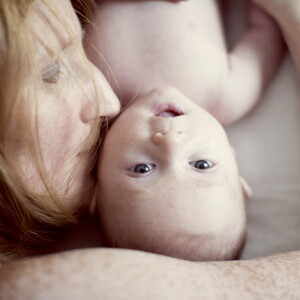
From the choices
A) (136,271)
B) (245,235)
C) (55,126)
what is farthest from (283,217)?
(55,126)

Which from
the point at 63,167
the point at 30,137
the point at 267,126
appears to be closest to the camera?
the point at 30,137

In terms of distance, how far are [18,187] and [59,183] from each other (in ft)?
0.41

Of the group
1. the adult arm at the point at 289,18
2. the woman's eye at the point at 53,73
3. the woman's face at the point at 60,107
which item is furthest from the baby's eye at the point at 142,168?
the adult arm at the point at 289,18

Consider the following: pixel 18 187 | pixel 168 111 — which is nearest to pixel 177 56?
pixel 168 111

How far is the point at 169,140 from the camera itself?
107cm

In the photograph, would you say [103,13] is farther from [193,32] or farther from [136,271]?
[136,271]

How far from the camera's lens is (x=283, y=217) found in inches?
50.9

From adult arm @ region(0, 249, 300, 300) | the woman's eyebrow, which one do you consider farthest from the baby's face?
the woman's eyebrow

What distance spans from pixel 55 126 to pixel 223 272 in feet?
1.47

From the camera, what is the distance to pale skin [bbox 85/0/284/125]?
1.30m

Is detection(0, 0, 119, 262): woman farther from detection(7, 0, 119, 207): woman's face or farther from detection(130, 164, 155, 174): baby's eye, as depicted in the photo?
detection(130, 164, 155, 174): baby's eye

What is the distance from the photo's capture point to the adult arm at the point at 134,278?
89 cm

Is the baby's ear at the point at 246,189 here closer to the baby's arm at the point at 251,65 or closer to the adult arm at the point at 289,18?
the baby's arm at the point at 251,65

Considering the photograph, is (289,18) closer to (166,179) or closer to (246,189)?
(246,189)
